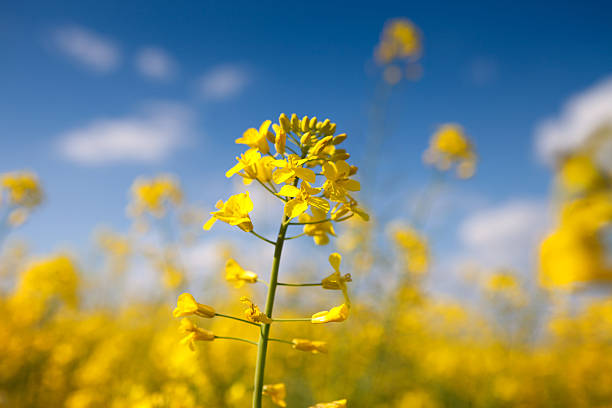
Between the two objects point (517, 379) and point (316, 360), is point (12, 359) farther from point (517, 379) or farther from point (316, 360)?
point (517, 379)

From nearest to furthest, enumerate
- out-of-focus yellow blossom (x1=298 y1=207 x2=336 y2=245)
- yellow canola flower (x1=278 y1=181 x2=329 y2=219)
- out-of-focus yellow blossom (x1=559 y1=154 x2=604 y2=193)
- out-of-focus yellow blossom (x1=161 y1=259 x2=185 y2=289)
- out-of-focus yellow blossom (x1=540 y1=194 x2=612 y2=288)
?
1. out-of-focus yellow blossom (x1=540 y1=194 x2=612 y2=288)
2. out-of-focus yellow blossom (x1=559 y1=154 x2=604 y2=193)
3. yellow canola flower (x1=278 y1=181 x2=329 y2=219)
4. out-of-focus yellow blossom (x1=298 y1=207 x2=336 y2=245)
5. out-of-focus yellow blossom (x1=161 y1=259 x2=185 y2=289)

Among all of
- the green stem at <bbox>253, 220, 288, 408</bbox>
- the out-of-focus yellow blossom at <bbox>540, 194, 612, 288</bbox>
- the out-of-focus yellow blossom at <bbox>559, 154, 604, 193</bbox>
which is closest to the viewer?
the out-of-focus yellow blossom at <bbox>540, 194, 612, 288</bbox>

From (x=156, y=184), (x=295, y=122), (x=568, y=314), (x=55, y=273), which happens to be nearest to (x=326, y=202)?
(x=295, y=122)

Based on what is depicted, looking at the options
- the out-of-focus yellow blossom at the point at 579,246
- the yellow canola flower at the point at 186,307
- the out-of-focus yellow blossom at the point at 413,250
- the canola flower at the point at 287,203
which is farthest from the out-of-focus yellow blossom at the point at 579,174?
the out-of-focus yellow blossom at the point at 413,250

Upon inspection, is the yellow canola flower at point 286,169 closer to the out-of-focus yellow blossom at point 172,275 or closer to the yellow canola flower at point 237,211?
the yellow canola flower at point 237,211

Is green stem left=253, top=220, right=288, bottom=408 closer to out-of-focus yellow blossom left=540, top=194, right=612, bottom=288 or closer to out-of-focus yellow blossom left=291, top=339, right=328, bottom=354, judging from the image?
out-of-focus yellow blossom left=291, top=339, right=328, bottom=354

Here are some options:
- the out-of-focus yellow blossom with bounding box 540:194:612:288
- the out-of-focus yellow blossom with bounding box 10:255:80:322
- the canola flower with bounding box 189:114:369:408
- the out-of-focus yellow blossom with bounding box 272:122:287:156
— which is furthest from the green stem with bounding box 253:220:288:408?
the out-of-focus yellow blossom with bounding box 10:255:80:322
